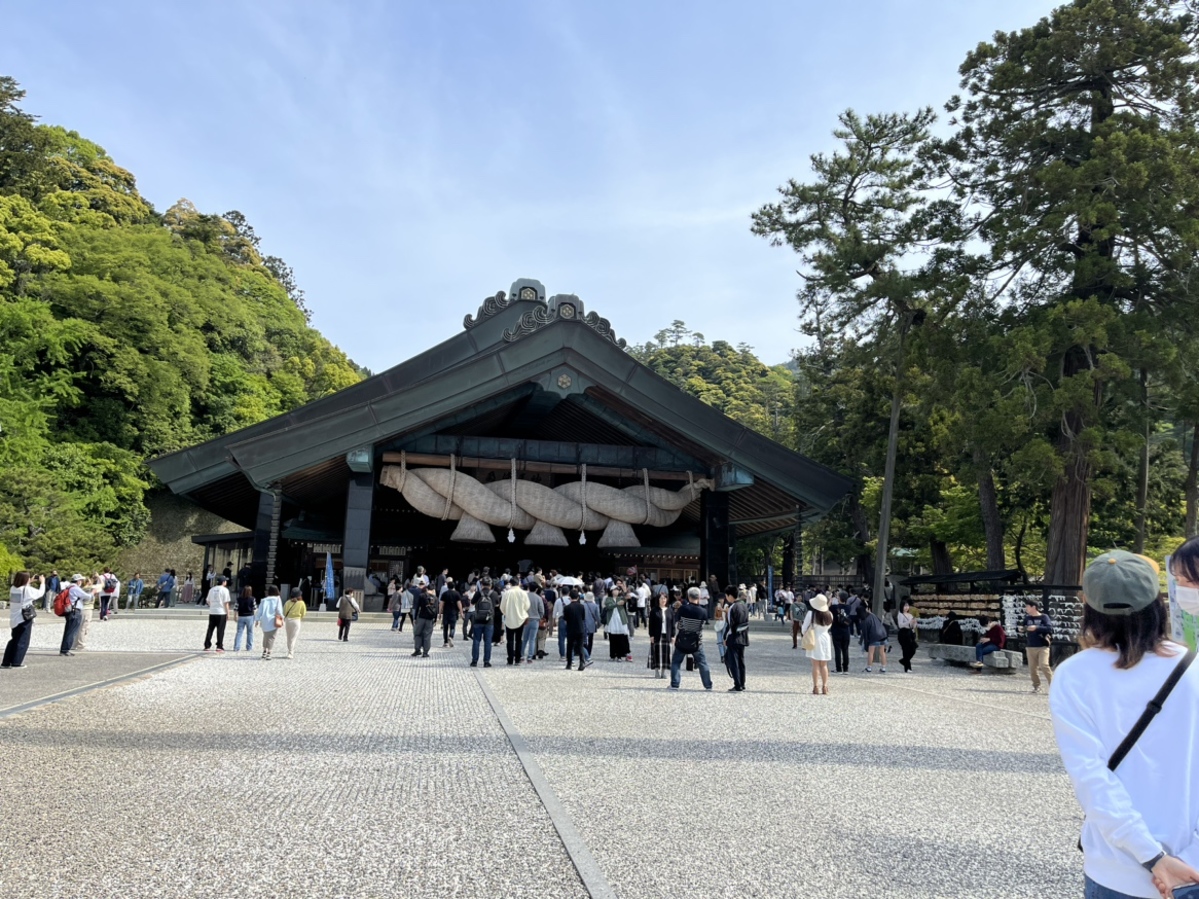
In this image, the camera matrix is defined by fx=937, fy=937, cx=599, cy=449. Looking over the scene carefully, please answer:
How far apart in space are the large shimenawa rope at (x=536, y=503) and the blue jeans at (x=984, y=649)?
14.1m

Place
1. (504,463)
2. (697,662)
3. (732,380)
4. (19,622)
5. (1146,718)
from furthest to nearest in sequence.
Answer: (732,380)
(504,463)
(19,622)
(697,662)
(1146,718)

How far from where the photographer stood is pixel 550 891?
4.41 m

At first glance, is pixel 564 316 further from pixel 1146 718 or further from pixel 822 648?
pixel 1146 718

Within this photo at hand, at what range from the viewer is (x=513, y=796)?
6301mm

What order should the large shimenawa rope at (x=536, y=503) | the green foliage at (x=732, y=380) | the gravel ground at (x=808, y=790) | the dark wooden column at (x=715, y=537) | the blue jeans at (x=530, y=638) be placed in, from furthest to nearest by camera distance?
the green foliage at (x=732, y=380) → the dark wooden column at (x=715, y=537) → the large shimenawa rope at (x=536, y=503) → the blue jeans at (x=530, y=638) → the gravel ground at (x=808, y=790)

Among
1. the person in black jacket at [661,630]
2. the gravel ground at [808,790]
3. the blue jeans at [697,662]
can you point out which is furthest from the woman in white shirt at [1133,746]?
the person in black jacket at [661,630]

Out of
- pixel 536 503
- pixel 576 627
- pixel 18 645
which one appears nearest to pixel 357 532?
pixel 536 503

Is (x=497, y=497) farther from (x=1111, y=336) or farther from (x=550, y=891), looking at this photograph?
(x=550, y=891)

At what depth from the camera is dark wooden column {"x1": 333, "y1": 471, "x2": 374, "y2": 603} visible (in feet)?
89.3

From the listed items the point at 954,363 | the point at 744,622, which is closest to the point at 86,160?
the point at 954,363

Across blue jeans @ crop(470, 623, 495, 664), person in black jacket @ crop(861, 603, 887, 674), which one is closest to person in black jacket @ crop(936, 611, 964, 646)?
person in black jacket @ crop(861, 603, 887, 674)

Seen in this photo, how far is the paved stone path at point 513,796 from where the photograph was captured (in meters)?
4.66

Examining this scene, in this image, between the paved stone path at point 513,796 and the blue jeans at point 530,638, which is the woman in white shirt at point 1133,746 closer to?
the paved stone path at point 513,796

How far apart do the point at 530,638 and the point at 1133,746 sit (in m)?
15.6
